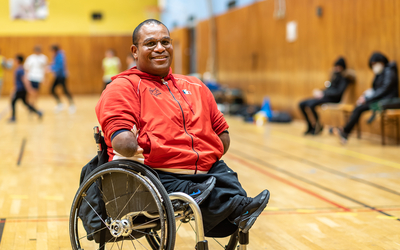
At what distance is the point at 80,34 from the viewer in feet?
67.2

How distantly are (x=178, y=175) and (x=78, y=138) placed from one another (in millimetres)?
5342

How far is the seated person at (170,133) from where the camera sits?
2.04 meters

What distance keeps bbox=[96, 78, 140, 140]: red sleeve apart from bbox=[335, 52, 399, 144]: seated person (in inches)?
192

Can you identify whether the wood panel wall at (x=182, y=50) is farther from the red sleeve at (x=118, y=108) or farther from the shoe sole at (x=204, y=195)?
the shoe sole at (x=204, y=195)

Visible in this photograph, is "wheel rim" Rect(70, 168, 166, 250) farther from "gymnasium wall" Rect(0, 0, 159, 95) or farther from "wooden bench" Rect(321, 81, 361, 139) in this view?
"gymnasium wall" Rect(0, 0, 159, 95)

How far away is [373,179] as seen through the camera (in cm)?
445

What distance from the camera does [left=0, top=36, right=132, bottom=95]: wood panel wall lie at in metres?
18.6

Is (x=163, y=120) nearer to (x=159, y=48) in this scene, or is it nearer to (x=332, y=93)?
(x=159, y=48)

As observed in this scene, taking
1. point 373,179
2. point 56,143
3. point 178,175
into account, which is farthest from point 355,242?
point 56,143

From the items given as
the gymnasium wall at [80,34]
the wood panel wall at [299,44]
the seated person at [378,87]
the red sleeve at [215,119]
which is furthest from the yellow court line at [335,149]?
the gymnasium wall at [80,34]

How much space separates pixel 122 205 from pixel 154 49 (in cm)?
70

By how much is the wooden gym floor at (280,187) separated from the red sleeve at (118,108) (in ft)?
3.18

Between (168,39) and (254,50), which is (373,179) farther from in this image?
(254,50)

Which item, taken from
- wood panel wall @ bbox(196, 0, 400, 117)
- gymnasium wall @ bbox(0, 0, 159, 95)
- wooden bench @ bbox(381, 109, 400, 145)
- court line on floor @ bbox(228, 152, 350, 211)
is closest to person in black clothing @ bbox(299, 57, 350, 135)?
wood panel wall @ bbox(196, 0, 400, 117)
